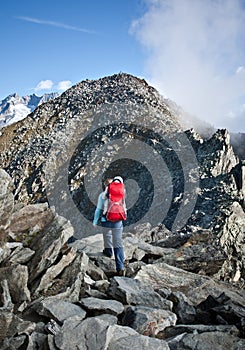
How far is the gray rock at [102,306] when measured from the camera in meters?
8.06

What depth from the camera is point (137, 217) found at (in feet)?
137

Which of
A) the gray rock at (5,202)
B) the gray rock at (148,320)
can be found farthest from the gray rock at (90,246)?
the gray rock at (148,320)

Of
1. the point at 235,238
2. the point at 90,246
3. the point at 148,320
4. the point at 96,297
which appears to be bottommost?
the point at 96,297

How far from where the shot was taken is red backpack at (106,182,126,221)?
39.6 feet

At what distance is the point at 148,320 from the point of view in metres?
7.59

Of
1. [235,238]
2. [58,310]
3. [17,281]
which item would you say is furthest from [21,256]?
[235,238]

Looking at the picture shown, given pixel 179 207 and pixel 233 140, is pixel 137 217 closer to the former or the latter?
pixel 179 207

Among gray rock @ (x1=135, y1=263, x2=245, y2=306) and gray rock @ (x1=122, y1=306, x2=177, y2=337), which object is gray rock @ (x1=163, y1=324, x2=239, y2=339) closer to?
gray rock @ (x1=122, y1=306, x2=177, y2=337)

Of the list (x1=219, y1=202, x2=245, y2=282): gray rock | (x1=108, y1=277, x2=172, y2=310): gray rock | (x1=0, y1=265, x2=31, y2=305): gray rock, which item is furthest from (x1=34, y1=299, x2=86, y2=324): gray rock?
(x1=219, y1=202, x2=245, y2=282): gray rock

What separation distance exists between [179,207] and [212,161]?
30.5 feet

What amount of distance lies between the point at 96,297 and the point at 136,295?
1.12m

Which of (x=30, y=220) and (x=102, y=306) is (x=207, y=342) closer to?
(x=102, y=306)

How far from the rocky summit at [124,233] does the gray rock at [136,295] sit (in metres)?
0.04

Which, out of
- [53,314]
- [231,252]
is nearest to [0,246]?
[53,314]
